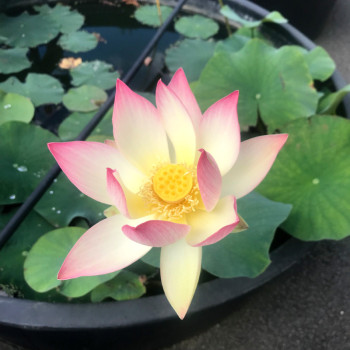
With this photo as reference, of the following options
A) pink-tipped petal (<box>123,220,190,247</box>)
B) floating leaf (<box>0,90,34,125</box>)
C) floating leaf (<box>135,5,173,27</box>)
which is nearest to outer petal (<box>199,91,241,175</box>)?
pink-tipped petal (<box>123,220,190,247</box>)

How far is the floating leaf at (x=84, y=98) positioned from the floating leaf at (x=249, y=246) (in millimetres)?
638

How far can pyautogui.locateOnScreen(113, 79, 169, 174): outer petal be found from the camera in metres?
0.50

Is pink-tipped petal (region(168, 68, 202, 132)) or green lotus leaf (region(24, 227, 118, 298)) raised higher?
pink-tipped petal (region(168, 68, 202, 132))

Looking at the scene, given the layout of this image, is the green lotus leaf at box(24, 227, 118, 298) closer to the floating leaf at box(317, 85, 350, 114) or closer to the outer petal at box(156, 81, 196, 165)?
the outer petal at box(156, 81, 196, 165)

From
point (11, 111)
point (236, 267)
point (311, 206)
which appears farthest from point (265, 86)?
point (11, 111)

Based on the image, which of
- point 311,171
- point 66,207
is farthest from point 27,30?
point 311,171

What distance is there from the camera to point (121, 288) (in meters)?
0.73

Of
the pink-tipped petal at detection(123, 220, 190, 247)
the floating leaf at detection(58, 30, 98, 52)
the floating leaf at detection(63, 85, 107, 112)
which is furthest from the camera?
the floating leaf at detection(58, 30, 98, 52)

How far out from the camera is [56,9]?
58.1 inches

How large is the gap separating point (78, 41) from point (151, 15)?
309 mm

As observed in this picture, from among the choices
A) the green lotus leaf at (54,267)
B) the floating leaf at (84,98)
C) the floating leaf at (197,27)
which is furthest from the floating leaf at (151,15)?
the green lotus leaf at (54,267)

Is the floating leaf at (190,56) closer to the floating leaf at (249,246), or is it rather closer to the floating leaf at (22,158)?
the floating leaf at (22,158)

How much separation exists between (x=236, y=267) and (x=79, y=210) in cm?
37

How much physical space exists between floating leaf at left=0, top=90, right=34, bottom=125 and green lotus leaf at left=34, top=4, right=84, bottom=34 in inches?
19.7
